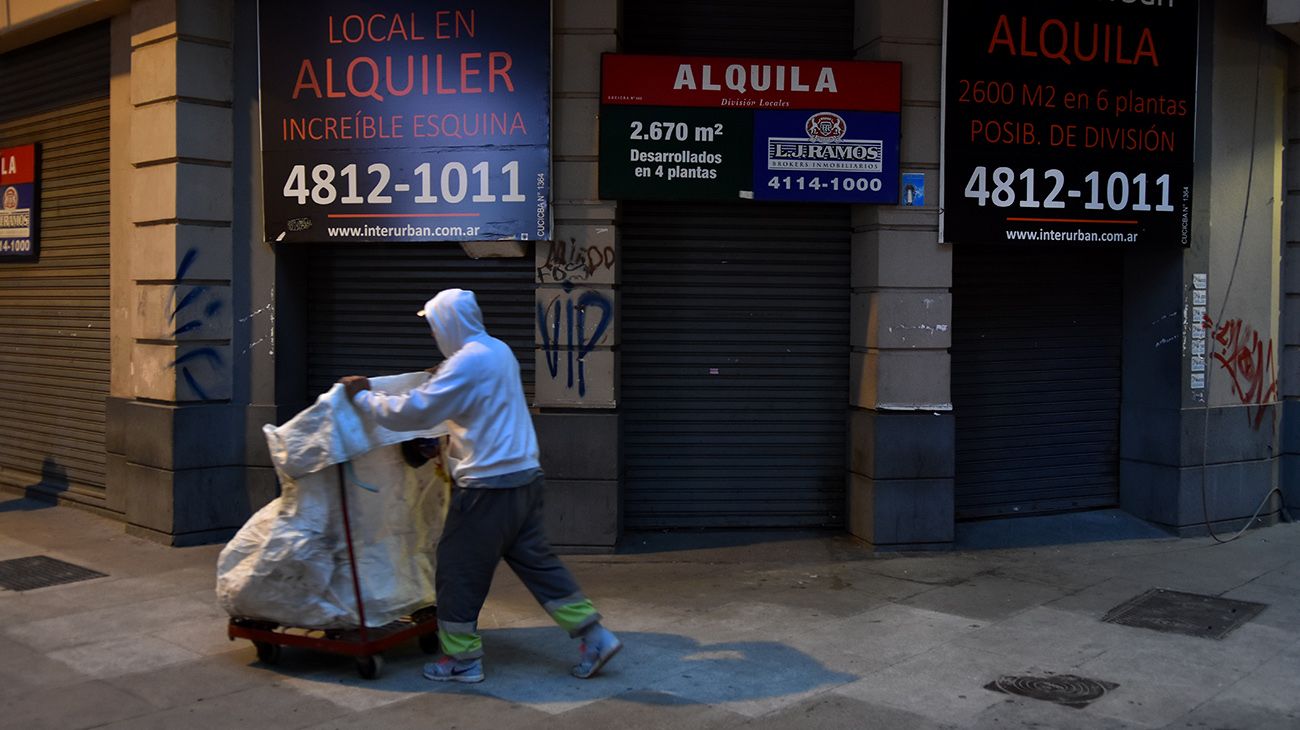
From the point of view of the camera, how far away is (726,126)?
28.8 ft

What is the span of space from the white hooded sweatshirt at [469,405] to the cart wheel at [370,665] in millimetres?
980

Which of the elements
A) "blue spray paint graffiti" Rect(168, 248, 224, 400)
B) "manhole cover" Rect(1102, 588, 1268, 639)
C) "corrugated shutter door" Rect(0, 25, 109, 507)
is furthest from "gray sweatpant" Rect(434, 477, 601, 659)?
"corrugated shutter door" Rect(0, 25, 109, 507)

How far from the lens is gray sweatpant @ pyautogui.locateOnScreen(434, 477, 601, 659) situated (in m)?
5.75

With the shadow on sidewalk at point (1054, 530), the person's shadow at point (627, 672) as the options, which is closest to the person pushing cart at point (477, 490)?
the person's shadow at point (627, 672)

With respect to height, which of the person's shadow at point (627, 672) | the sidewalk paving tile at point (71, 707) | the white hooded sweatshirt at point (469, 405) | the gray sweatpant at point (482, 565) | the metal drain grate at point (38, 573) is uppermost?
the white hooded sweatshirt at point (469, 405)

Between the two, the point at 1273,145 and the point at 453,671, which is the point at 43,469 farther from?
the point at 1273,145

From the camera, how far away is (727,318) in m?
9.24

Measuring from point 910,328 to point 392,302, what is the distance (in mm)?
4019

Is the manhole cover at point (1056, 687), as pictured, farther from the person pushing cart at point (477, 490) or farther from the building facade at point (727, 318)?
the building facade at point (727, 318)

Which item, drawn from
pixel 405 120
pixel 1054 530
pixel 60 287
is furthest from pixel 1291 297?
pixel 60 287

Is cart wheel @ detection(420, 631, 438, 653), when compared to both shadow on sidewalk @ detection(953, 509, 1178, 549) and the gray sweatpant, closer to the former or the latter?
the gray sweatpant

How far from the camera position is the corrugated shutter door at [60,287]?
10.2m

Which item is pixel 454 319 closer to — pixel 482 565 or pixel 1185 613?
pixel 482 565

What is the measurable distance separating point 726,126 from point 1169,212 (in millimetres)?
3699
